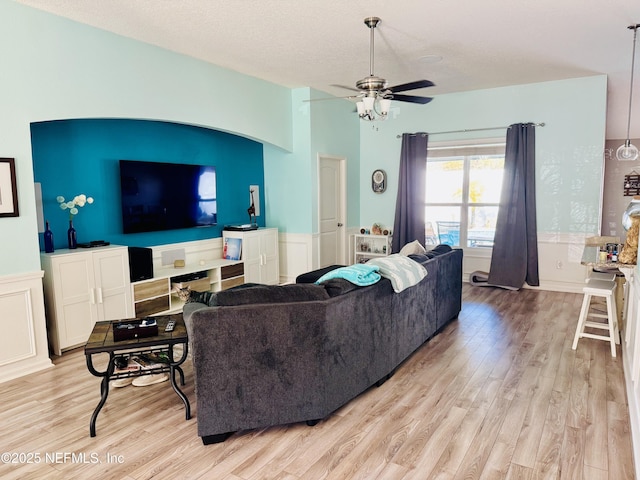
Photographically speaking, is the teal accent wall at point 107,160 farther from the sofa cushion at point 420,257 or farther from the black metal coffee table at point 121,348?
the sofa cushion at point 420,257

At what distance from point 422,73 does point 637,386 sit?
421 centimetres

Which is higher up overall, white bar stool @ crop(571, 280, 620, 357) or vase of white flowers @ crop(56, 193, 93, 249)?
vase of white flowers @ crop(56, 193, 93, 249)

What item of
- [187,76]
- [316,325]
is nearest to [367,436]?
[316,325]

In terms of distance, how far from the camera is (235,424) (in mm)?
2471

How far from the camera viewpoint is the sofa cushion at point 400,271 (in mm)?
3131

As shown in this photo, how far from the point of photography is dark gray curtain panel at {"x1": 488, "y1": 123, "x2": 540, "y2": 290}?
6043mm

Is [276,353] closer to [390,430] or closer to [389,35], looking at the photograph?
[390,430]

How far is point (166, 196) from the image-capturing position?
16.7 feet

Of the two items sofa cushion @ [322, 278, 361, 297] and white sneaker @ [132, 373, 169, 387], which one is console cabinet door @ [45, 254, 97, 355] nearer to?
white sneaker @ [132, 373, 169, 387]

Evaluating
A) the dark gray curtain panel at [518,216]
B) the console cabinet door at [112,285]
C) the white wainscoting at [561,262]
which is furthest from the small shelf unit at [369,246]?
the console cabinet door at [112,285]

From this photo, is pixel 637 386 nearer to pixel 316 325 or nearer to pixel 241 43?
pixel 316 325

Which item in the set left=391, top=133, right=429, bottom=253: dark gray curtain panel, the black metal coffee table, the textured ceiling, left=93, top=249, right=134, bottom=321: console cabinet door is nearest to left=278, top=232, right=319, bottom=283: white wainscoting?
left=391, top=133, right=429, bottom=253: dark gray curtain panel

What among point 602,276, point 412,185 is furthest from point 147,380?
point 412,185

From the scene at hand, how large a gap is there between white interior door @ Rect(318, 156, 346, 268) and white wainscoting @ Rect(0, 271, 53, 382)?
392 cm
